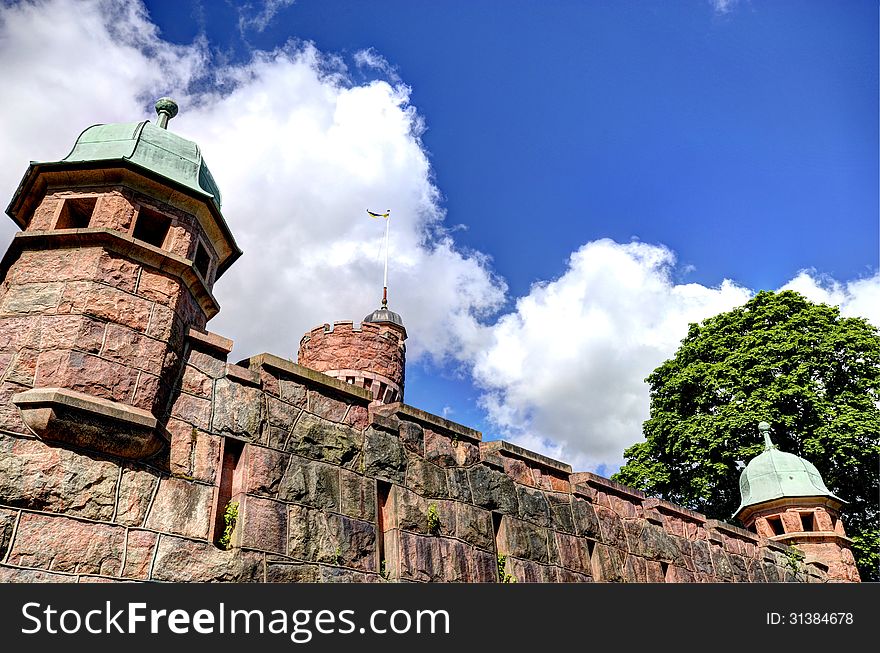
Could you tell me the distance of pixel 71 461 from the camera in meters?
4.61

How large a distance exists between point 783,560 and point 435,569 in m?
8.38

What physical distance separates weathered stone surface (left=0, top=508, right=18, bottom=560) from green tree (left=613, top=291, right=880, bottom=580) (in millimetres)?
18388

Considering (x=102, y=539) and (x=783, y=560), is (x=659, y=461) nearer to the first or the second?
(x=783, y=560)

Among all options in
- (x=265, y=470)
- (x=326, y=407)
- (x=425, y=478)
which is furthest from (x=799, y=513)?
(x=265, y=470)

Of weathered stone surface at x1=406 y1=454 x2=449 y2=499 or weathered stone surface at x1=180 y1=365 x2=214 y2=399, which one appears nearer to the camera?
weathered stone surface at x1=180 y1=365 x2=214 y2=399

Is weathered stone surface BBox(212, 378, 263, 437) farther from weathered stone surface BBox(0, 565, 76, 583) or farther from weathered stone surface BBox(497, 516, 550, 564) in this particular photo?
weathered stone surface BBox(497, 516, 550, 564)

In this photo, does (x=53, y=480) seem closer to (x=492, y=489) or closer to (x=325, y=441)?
(x=325, y=441)

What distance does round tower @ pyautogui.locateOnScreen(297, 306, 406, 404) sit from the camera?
17141 millimetres

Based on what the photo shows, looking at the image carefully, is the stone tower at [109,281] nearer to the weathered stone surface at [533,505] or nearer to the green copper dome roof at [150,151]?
the green copper dome roof at [150,151]

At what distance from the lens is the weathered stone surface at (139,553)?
4.54 meters

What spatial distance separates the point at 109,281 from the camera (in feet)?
17.8

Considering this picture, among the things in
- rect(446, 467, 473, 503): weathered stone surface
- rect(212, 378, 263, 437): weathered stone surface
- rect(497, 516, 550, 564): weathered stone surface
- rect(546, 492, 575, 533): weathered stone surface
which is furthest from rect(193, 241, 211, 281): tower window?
rect(546, 492, 575, 533): weathered stone surface
